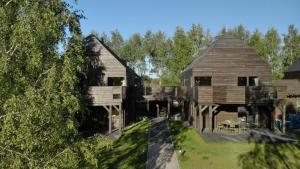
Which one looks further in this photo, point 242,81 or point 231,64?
point 242,81

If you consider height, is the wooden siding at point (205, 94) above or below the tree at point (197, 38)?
below

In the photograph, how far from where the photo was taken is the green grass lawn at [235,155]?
67.5 feet

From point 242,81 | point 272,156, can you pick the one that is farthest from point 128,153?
point 242,81

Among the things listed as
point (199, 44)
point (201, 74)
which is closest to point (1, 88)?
point (201, 74)

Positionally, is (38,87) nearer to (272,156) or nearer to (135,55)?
(272,156)

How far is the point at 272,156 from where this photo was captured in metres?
22.3

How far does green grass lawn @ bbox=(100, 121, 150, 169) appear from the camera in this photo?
20766 mm

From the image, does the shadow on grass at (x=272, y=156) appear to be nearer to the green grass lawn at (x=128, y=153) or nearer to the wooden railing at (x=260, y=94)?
the wooden railing at (x=260, y=94)

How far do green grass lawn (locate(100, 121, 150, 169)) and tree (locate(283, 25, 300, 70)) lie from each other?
4851 cm

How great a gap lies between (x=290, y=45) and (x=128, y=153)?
5813 cm

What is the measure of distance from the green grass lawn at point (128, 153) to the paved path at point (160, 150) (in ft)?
1.27

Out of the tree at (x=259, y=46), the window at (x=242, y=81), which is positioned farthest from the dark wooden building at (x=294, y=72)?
the window at (x=242, y=81)

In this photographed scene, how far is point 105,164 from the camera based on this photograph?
68.5 ft

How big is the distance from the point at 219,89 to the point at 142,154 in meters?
9.30
